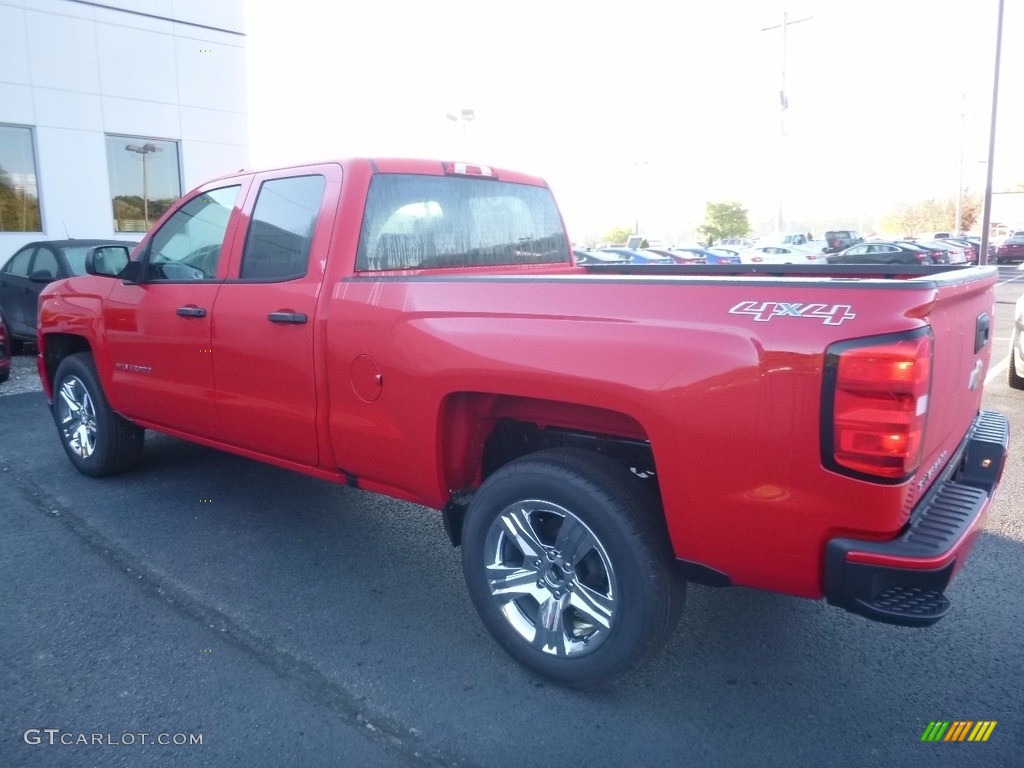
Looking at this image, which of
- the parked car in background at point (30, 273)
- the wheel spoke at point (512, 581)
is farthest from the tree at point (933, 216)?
the wheel spoke at point (512, 581)

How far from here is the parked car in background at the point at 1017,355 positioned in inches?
319

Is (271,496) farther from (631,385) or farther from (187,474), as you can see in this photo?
(631,385)

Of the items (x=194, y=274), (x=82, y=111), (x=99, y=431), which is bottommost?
(x=99, y=431)

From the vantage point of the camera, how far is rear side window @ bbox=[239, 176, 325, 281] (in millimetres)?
3838

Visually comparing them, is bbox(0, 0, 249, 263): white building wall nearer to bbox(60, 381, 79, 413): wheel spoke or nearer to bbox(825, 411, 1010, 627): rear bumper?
bbox(60, 381, 79, 413): wheel spoke

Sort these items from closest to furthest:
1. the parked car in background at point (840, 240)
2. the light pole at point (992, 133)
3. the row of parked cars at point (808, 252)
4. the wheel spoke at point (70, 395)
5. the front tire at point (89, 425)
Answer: the front tire at point (89, 425)
the wheel spoke at point (70, 395)
the light pole at point (992, 133)
the row of parked cars at point (808, 252)
the parked car in background at point (840, 240)

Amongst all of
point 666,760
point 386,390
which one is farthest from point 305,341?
point 666,760

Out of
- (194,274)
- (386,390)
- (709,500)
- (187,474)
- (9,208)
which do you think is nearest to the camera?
(709,500)

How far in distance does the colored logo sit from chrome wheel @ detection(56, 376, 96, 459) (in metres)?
4.99

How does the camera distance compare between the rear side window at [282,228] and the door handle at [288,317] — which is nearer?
the door handle at [288,317]

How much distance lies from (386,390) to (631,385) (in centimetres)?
117

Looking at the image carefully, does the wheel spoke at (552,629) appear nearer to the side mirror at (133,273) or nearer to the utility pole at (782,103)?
the side mirror at (133,273)

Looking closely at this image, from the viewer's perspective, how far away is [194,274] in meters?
4.51

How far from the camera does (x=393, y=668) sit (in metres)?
3.21
